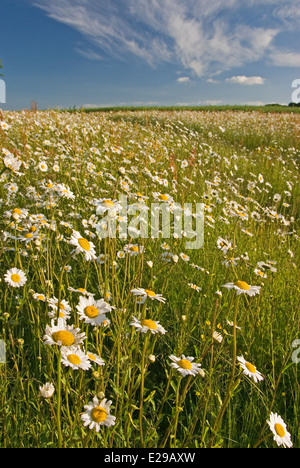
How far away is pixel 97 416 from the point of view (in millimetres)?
912

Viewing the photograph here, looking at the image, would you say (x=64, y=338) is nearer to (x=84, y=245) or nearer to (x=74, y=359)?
(x=74, y=359)

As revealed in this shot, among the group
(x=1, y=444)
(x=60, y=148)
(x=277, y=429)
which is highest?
(x=60, y=148)

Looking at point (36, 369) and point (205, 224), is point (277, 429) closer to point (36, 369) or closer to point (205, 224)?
point (36, 369)

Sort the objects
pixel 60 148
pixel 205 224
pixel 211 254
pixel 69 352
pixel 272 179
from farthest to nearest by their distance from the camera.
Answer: pixel 272 179 → pixel 60 148 → pixel 205 224 → pixel 211 254 → pixel 69 352

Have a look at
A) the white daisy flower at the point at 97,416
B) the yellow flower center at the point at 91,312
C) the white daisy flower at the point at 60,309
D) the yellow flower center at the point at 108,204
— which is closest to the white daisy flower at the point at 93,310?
the yellow flower center at the point at 91,312

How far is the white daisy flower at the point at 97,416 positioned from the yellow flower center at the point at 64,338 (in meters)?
0.18

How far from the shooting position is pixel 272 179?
5.91m

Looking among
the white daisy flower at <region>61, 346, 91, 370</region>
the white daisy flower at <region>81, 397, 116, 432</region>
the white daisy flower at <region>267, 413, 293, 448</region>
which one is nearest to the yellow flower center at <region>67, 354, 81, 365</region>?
the white daisy flower at <region>61, 346, 91, 370</region>

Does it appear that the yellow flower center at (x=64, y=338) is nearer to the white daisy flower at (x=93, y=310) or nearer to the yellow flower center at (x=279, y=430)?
the white daisy flower at (x=93, y=310)

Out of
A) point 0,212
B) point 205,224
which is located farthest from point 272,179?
point 0,212

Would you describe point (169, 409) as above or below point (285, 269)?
below

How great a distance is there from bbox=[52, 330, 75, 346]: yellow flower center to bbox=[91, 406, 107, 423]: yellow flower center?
0.20 m

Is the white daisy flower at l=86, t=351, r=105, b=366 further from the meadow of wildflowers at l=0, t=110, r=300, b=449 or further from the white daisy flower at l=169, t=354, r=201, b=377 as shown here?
the white daisy flower at l=169, t=354, r=201, b=377
